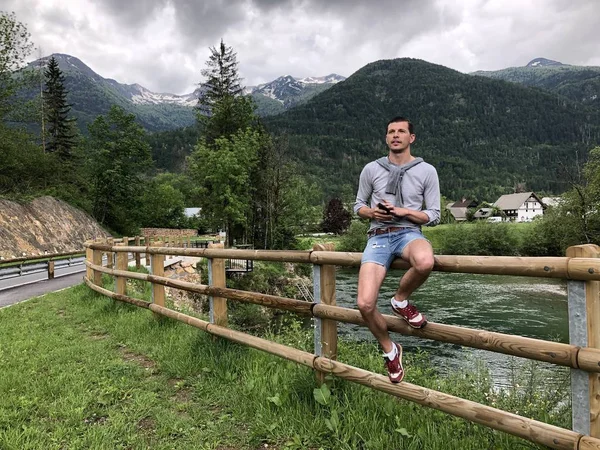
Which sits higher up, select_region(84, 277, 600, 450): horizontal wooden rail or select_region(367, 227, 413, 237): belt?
select_region(367, 227, 413, 237): belt

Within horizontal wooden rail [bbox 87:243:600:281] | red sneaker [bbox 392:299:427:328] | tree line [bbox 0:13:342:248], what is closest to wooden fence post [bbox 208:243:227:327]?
horizontal wooden rail [bbox 87:243:600:281]

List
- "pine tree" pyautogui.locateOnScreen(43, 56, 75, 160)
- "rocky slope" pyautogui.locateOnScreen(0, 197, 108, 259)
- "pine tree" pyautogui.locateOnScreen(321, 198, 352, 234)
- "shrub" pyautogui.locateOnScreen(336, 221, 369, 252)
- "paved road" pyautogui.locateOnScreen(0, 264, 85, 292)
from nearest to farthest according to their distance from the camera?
"paved road" pyautogui.locateOnScreen(0, 264, 85, 292) → "rocky slope" pyautogui.locateOnScreen(0, 197, 108, 259) → "pine tree" pyautogui.locateOnScreen(43, 56, 75, 160) → "shrub" pyautogui.locateOnScreen(336, 221, 369, 252) → "pine tree" pyautogui.locateOnScreen(321, 198, 352, 234)

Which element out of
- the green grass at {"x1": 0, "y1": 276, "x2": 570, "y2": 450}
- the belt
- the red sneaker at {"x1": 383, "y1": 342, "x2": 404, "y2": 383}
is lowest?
the green grass at {"x1": 0, "y1": 276, "x2": 570, "y2": 450}

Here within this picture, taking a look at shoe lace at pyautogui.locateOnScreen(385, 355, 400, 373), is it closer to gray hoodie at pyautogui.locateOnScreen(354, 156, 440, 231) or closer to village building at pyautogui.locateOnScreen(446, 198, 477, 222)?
gray hoodie at pyautogui.locateOnScreen(354, 156, 440, 231)

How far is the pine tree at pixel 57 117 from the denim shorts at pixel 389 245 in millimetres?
47344

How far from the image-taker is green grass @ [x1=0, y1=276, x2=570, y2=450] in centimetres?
302

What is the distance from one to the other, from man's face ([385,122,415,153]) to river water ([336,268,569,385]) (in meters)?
9.02

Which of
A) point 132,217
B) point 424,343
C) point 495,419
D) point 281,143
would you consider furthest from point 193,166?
point 495,419

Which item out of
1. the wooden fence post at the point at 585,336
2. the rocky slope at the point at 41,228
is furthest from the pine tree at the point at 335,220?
the wooden fence post at the point at 585,336

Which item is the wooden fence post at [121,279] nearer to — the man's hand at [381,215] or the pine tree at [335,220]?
the man's hand at [381,215]

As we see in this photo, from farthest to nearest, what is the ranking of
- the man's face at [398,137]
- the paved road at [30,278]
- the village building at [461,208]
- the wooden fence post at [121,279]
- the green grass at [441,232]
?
the village building at [461,208] → the green grass at [441,232] → the paved road at [30,278] → the wooden fence post at [121,279] → the man's face at [398,137]

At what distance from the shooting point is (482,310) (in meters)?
21.0

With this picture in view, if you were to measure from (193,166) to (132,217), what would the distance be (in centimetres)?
1690

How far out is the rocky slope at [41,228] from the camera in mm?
22484
